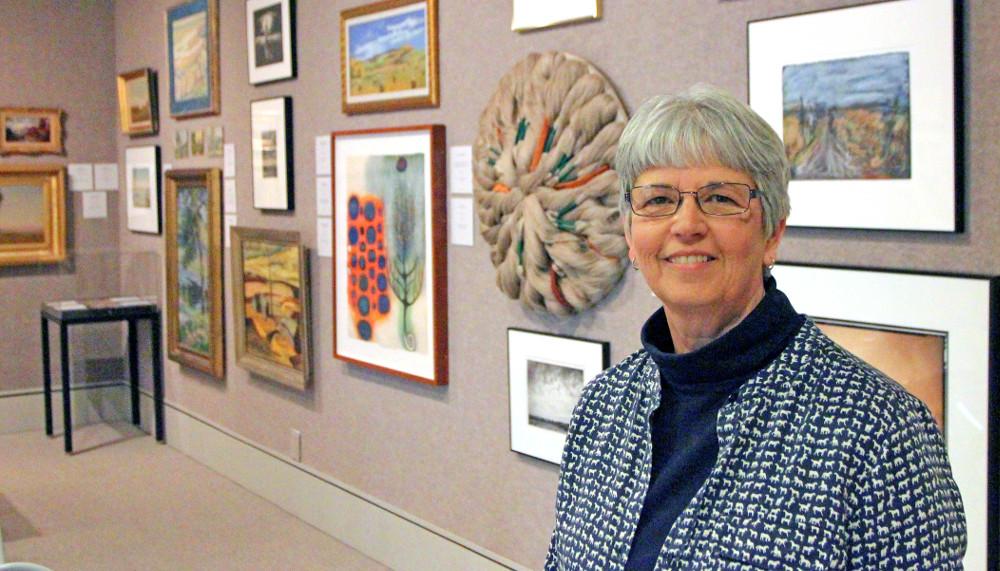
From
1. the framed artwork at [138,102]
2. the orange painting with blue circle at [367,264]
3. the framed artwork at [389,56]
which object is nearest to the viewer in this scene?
the framed artwork at [389,56]

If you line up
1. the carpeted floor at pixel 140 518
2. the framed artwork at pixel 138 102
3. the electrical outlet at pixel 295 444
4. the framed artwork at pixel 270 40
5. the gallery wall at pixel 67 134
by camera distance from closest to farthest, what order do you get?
the carpeted floor at pixel 140 518, the framed artwork at pixel 270 40, the electrical outlet at pixel 295 444, the framed artwork at pixel 138 102, the gallery wall at pixel 67 134

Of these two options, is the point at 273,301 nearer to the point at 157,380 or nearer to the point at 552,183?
the point at 157,380

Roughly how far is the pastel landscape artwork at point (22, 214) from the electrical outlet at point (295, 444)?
2.94 meters

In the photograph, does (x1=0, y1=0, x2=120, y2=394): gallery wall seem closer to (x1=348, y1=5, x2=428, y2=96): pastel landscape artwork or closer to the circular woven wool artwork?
(x1=348, y1=5, x2=428, y2=96): pastel landscape artwork

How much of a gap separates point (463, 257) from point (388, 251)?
46 centimetres

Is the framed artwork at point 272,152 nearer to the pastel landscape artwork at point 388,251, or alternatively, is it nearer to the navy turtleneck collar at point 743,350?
the pastel landscape artwork at point 388,251

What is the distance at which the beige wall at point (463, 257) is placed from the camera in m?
2.44

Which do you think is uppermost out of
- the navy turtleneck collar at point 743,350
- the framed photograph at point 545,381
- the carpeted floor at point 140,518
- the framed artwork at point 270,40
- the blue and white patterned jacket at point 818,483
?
the framed artwork at point 270,40

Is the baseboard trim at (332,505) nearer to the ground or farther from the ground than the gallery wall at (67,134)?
nearer to the ground

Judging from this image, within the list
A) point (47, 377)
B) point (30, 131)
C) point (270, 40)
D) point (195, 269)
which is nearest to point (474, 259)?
point (270, 40)

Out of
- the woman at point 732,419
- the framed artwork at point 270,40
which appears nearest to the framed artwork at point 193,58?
the framed artwork at point 270,40

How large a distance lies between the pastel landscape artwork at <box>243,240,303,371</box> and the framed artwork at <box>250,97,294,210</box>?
0.22 metres

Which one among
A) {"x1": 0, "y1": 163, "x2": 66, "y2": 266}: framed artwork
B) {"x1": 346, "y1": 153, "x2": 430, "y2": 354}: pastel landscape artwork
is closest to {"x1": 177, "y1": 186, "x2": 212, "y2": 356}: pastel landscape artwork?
{"x1": 0, "y1": 163, "x2": 66, "y2": 266}: framed artwork

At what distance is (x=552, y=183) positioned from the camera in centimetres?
331
